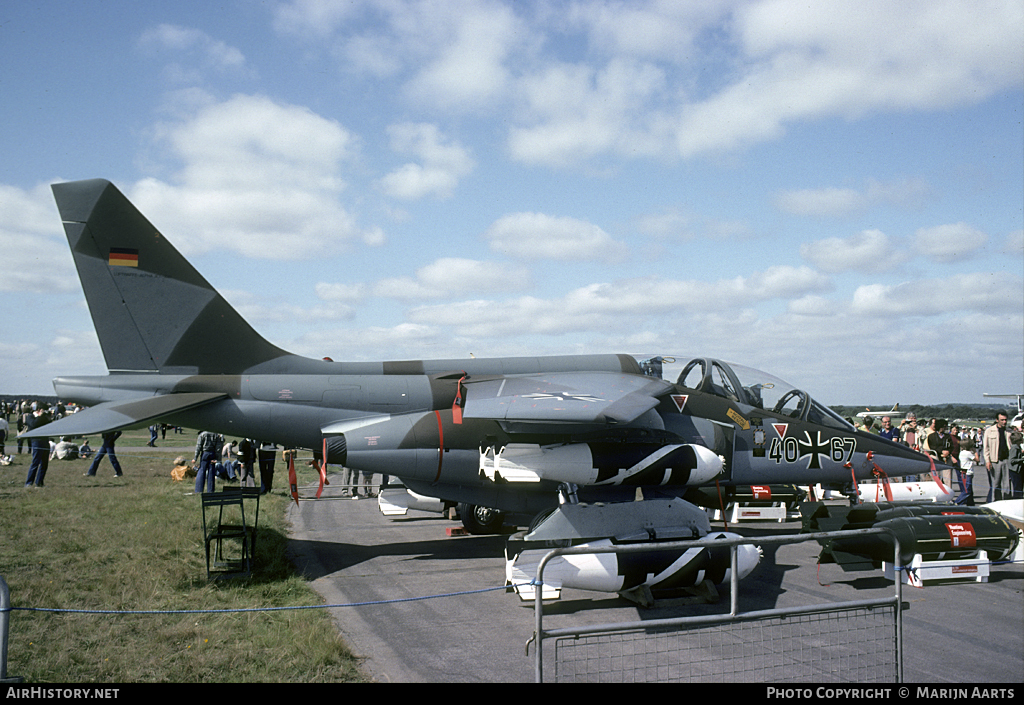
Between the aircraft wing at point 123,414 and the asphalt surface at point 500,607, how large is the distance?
2.94 metres

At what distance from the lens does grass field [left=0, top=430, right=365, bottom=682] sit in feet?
17.0

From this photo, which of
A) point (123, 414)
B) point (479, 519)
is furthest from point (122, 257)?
point (479, 519)

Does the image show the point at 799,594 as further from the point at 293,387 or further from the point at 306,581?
the point at 293,387

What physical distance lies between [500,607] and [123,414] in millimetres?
5914

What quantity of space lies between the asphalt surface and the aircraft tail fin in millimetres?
3683

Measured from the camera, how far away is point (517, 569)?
24.9ft

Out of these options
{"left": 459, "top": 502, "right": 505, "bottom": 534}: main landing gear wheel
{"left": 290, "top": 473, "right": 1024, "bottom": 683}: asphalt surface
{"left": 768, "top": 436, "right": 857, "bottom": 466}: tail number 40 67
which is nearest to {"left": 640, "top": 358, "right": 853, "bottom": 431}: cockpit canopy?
{"left": 768, "top": 436, "right": 857, "bottom": 466}: tail number 40 67

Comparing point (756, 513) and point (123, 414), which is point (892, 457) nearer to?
point (756, 513)

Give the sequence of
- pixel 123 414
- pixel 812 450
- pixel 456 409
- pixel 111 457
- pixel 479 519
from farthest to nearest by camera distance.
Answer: pixel 111 457
pixel 479 519
pixel 812 450
pixel 456 409
pixel 123 414

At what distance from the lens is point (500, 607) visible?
7.35m

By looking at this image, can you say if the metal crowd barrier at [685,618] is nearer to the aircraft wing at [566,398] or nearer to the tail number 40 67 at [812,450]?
the aircraft wing at [566,398]
